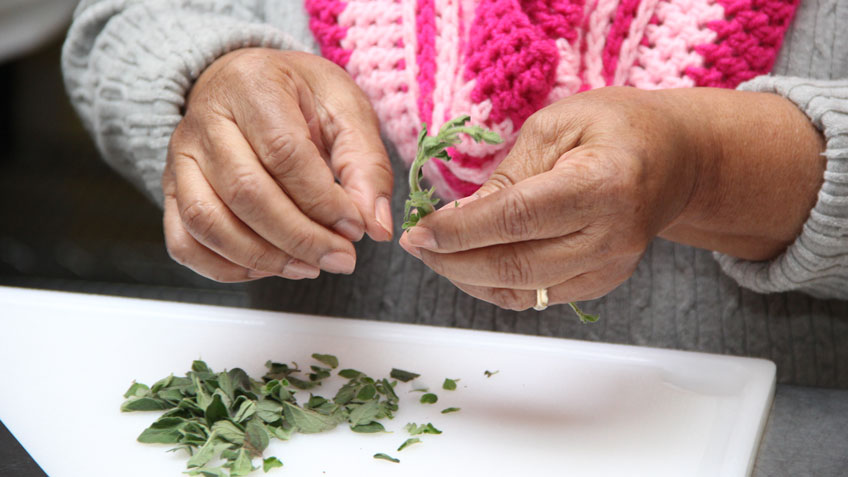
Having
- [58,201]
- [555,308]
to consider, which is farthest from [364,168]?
[58,201]

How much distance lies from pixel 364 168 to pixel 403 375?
0.19m

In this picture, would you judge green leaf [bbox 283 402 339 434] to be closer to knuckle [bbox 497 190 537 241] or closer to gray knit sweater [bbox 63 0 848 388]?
knuckle [bbox 497 190 537 241]

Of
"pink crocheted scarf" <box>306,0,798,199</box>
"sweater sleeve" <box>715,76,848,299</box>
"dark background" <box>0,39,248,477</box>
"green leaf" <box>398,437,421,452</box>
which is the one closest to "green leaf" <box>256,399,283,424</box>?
"green leaf" <box>398,437,421,452</box>

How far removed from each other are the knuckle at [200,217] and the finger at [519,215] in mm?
193

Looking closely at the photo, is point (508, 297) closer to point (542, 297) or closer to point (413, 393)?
point (542, 297)

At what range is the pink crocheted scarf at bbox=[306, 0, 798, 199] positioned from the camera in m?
0.77

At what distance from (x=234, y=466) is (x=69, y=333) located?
0.31 m

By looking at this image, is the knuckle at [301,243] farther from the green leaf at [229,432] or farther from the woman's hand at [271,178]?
the green leaf at [229,432]

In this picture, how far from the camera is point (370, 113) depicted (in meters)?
0.74

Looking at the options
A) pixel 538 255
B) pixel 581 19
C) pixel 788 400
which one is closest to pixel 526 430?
pixel 538 255

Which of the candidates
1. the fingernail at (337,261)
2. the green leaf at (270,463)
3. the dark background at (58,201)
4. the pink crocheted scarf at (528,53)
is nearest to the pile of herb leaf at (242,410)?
the green leaf at (270,463)

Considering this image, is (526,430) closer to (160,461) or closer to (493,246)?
(493,246)

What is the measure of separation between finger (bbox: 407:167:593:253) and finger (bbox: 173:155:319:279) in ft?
0.50

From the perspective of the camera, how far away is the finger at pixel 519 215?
0.54 meters
